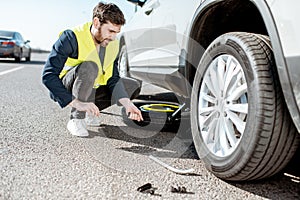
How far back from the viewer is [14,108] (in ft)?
12.6

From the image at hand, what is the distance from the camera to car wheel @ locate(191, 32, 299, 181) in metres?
1.64

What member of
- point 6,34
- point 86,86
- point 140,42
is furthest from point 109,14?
point 6,34

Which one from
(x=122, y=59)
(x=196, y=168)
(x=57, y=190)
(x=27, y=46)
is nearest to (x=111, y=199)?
(x=57, y=190)

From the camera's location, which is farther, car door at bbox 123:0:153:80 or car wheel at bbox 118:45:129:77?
car wheel at bbox 118:45:129:77

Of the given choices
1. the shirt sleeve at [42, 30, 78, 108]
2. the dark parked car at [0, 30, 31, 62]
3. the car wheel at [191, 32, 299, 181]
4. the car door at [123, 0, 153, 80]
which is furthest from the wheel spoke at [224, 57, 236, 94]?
the dark parked car at [0, 30, 31, 62]

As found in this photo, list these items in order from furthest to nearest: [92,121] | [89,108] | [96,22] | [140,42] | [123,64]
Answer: [123,64], [140,42], [92,121], [96,22], [89,108]

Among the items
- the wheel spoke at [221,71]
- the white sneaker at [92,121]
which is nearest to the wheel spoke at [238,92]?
the wheel spoke at [221,71]

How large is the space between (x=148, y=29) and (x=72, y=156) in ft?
5.43

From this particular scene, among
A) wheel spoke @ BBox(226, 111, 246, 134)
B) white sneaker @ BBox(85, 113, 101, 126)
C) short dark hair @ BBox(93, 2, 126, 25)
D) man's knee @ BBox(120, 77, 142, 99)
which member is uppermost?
short dark hair @ BBox(93, 2, 126, 25)

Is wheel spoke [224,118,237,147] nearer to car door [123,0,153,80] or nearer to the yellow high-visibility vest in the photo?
the yellow high-visibility vest

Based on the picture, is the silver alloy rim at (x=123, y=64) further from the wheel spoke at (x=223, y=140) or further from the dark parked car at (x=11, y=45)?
the dark parked car at (x=11, y=45)

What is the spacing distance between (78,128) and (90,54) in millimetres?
605

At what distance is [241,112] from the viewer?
73.5 inches

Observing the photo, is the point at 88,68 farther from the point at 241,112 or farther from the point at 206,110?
the point at 241,112
